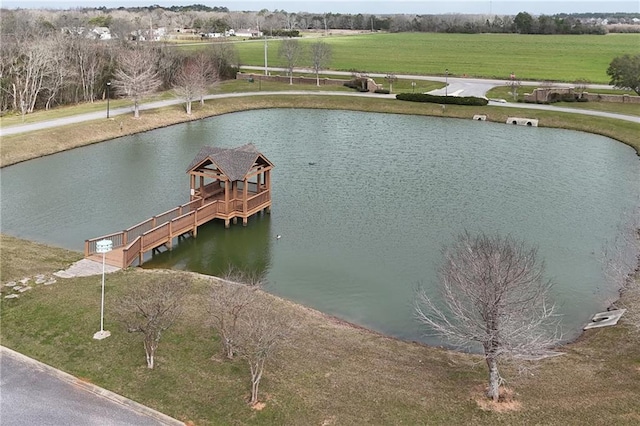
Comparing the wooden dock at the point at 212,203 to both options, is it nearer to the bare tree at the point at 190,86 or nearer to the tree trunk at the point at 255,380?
the tree trunk at the point at 255,380

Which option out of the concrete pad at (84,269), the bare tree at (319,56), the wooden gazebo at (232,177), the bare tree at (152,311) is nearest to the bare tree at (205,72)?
the bare tree at (319,56)

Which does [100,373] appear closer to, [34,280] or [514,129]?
[34,280]

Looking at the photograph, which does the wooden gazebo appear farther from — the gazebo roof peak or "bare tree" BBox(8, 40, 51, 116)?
"bare tree" BBox(8, 40, 51, 116)

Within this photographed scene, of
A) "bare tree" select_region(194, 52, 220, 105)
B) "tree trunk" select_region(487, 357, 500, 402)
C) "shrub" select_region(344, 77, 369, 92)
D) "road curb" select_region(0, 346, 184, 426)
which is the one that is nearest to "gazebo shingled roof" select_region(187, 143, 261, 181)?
"road curb" select_region(0, 346, 184, 426)

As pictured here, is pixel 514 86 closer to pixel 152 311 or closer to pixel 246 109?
pixel 246 109

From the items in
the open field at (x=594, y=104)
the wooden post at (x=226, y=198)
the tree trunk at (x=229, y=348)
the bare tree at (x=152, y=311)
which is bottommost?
the tree trunk at (x=229, y=348)

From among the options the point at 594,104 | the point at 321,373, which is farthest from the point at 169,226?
the point at 594,104
